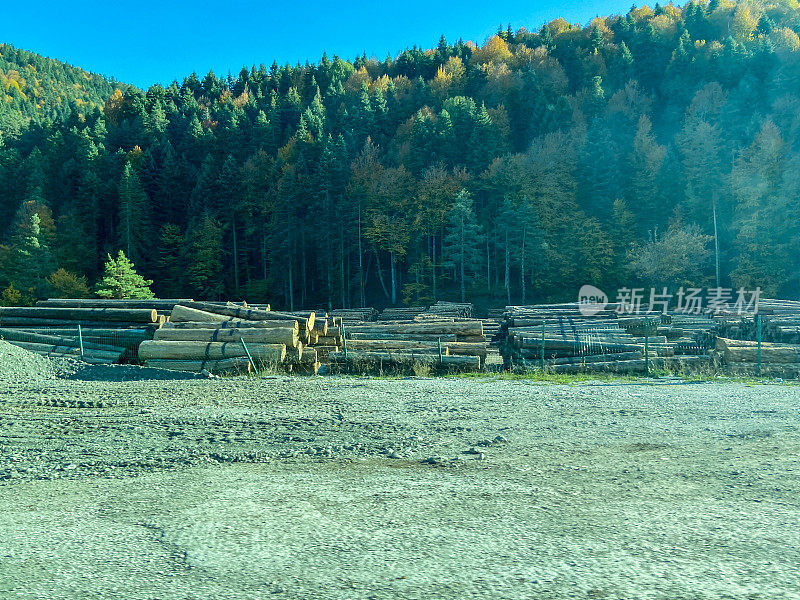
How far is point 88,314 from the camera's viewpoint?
64.0 ft

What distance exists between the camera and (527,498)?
5484 mm

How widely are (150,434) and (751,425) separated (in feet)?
29.1

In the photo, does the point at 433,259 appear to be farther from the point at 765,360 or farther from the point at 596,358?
the point at 765,360

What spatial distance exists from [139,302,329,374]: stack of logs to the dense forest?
3465 centimetres

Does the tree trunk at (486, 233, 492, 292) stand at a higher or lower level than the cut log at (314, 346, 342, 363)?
higher

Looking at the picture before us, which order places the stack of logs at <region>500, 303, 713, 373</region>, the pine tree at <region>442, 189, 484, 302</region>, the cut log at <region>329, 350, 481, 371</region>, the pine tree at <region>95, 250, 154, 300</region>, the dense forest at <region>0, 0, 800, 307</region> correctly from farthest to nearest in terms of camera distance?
the pine tree at <region>442, 189, 484, 302</region>
the dense forest at <region>0, 0, 800, 307</region>
the pine tree at <region>95, 250, 154, 300</region>
the stack of logs at <region>500, 303, 713, 373</region>
the cut log at <region>329, 350, 481, 371</region>

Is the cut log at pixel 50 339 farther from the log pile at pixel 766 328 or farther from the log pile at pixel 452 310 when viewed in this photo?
the log pile at pixel 452 310

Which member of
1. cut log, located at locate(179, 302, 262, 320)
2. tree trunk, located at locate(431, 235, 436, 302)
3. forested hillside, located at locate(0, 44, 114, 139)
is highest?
forested hillside, located at locate(0, 44, 114, 139)

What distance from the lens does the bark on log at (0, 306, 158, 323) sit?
18.3 m

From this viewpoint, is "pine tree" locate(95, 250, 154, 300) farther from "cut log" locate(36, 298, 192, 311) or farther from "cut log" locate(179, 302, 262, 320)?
"cut log" locate(179, 302, 262, 320)

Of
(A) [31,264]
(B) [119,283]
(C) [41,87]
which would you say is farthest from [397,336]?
Result: (C) [41,87]

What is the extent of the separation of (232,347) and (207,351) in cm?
67

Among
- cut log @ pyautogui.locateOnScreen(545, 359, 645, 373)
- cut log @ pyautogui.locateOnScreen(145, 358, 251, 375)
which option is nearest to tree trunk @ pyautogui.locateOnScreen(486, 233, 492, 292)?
cut log @ pyautogui.locateOnScreen(545, 359, 645, 373)

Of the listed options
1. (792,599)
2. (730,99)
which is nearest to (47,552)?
(792,599)
